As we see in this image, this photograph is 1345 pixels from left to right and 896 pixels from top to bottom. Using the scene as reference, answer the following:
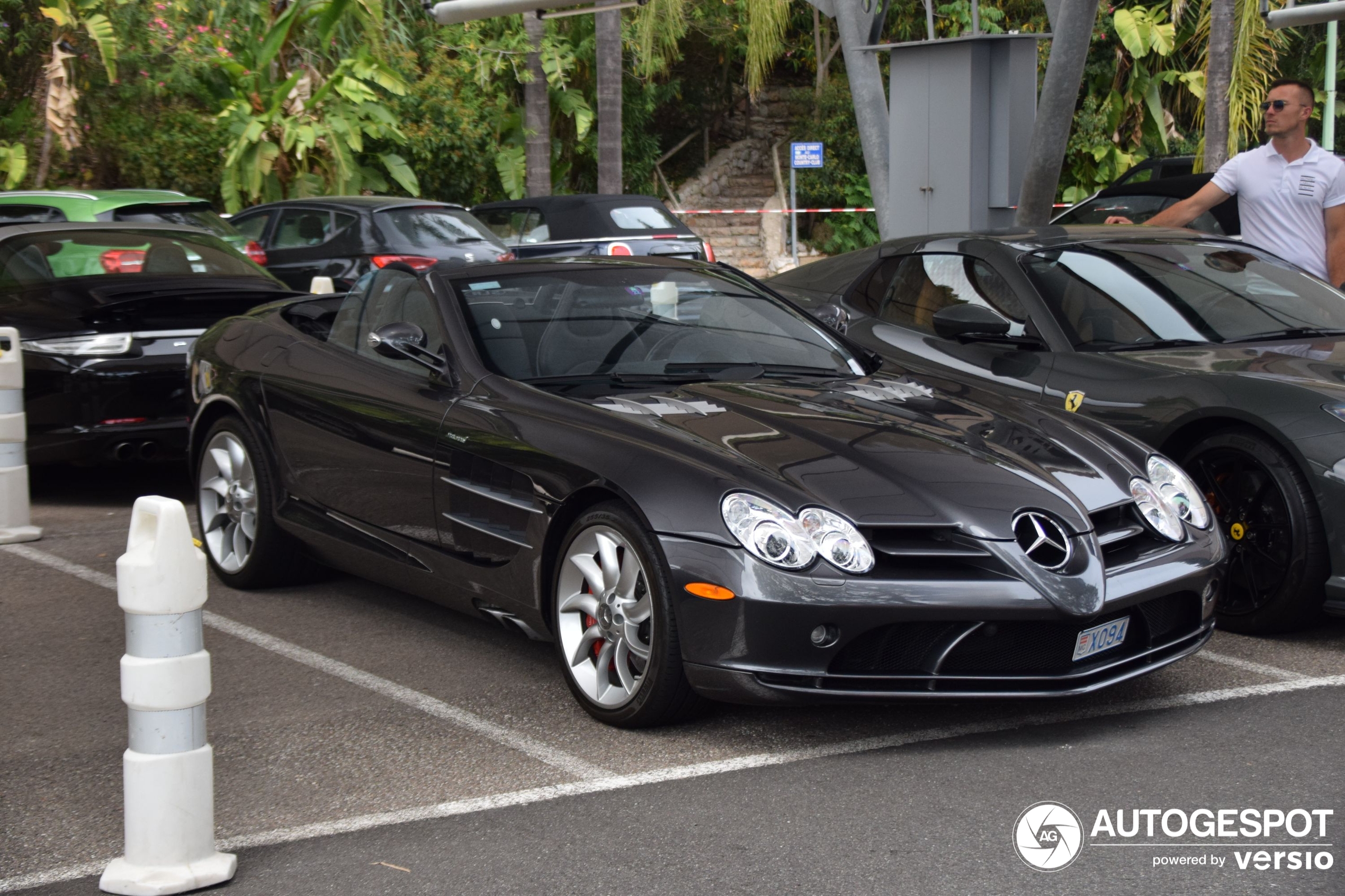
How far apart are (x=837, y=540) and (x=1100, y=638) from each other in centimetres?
84

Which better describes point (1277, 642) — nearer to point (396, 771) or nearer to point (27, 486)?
point (396, 771)

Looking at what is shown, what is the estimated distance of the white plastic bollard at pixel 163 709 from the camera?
3436 millimetres

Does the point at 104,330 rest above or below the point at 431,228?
below

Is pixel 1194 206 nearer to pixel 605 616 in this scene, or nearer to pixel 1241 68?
pixel 605 616

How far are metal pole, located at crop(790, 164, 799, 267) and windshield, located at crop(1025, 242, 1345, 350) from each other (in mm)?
16146

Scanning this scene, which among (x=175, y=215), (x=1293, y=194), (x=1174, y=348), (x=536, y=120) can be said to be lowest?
(x=1174, y=348)

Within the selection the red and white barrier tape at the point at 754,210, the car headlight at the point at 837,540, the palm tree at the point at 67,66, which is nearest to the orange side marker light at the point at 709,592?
the car headlight at the point at 837,540

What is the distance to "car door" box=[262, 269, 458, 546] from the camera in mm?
5363

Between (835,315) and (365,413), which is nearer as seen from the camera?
(365,413)

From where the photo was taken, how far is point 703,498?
4.31 m

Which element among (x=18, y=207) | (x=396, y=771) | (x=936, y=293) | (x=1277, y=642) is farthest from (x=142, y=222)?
(x=1277, y=642)

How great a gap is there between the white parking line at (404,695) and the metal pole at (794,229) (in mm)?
17715

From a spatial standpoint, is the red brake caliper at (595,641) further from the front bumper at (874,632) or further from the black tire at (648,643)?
the front bumper at (874,632)

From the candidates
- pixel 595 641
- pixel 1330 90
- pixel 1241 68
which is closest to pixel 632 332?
pixel 595 641
